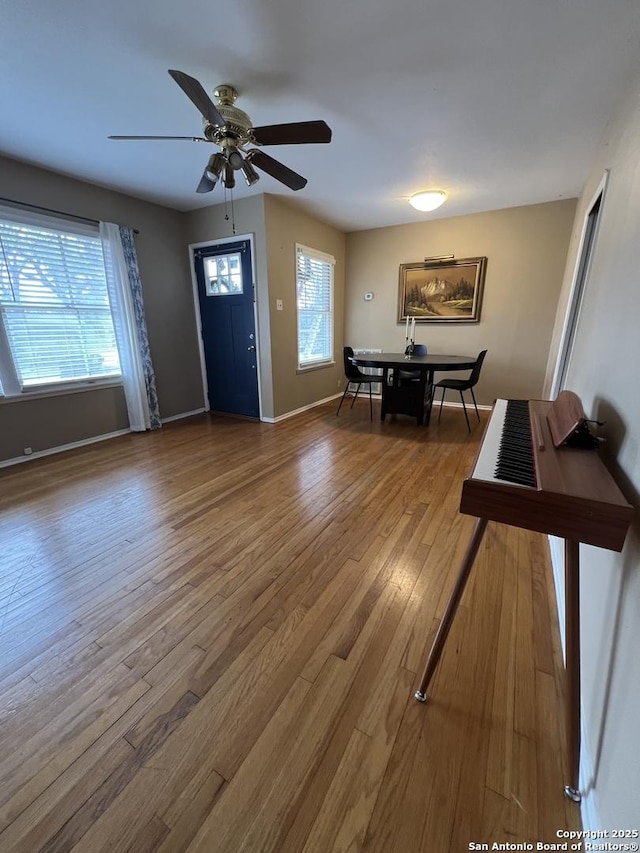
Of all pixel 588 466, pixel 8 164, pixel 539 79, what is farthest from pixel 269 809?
pixel 8 164

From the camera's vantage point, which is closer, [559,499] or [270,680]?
[559,499]

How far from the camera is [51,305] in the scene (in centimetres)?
323

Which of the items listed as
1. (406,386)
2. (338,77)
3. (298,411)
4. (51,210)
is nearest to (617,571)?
(338,77)

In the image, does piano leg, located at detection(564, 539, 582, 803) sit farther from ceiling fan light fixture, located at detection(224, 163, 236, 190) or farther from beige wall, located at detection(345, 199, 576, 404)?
beige wall, located at detection(345, 199, 576, 404)

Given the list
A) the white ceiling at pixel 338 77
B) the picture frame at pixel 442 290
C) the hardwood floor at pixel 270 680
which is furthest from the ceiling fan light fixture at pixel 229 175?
the picture frame at pixel 442 290

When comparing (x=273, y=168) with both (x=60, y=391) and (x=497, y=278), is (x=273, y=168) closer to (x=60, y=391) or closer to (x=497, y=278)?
(x=60, y=391)

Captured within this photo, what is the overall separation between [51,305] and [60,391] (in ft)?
2.72

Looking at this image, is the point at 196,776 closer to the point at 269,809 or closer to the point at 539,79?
the point at 269,809

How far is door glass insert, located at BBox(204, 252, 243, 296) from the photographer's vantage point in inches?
163

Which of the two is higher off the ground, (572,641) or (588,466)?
(588,466)

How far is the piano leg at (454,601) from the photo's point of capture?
0.96 metres

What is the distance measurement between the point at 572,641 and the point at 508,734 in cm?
43

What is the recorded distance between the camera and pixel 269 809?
0.89 meters

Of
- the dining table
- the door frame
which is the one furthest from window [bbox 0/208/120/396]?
the dining table
